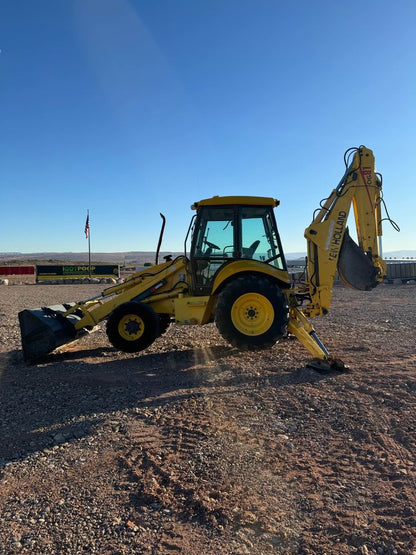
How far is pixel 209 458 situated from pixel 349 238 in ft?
15.8

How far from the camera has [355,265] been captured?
691 cm

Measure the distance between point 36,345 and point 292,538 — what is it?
538cm

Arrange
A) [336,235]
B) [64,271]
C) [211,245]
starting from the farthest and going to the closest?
[64,271] < [211,245] < [336,235]

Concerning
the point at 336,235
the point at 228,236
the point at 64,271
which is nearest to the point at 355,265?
the point at 336,235

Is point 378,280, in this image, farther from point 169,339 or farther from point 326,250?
point 169,339

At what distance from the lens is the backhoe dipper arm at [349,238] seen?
6852 millimetres

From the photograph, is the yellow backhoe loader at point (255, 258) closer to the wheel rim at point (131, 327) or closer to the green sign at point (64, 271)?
the wheel rim at point (131, 327)

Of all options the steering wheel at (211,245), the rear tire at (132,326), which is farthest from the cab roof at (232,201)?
the rear tire at (132,326)

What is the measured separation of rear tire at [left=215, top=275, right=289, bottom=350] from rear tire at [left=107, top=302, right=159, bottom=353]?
52.1 inches

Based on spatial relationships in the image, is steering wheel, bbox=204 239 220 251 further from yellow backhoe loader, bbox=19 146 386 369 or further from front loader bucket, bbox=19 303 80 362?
front loader bucket, bbox=19 303 80 362

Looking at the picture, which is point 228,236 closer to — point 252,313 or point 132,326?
point 252,313

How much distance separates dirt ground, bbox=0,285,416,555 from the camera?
8.41 ft

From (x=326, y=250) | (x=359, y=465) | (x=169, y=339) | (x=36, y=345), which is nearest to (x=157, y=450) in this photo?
(x=359, y=465)

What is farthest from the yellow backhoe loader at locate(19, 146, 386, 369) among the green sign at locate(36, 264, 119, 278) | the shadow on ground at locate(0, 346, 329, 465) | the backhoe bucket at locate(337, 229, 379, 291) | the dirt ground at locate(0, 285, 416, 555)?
the green sign at locate(36, 264, 119, 278)
